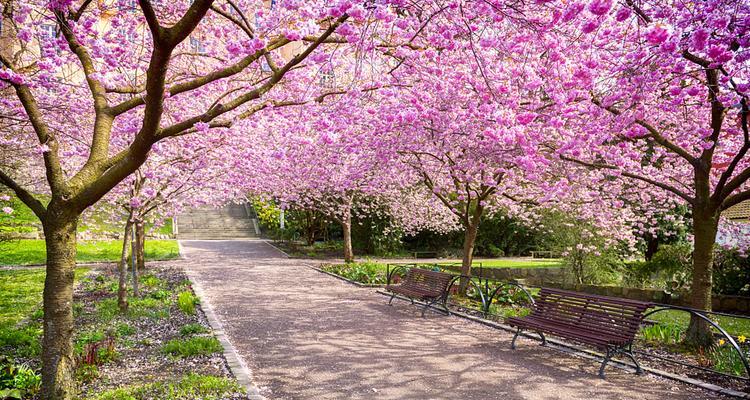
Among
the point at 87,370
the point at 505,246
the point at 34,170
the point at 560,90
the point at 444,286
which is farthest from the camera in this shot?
the point at 505,246

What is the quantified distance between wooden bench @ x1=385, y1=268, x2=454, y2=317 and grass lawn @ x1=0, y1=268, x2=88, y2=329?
668cm

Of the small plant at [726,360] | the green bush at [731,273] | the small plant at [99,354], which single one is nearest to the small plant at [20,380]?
the small plant at [99,354]

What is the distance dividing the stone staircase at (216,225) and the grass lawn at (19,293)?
1670cm

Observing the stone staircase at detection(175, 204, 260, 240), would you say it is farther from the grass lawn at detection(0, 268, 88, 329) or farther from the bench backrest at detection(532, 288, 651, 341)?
the bench backrest at detection(532, 288, 651, 341)

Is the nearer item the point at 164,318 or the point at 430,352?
the point at 430,352

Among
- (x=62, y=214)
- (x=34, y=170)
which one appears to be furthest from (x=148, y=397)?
(x=34, y=170)

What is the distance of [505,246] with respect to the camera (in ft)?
84.7

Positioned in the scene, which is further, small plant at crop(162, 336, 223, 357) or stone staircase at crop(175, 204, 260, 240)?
stone staircase at crop(175, 204, 260, 240)

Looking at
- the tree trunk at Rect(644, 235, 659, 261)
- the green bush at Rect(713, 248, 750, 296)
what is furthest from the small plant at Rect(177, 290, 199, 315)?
the tree trunk at Rect(644, 235, 659, 261)

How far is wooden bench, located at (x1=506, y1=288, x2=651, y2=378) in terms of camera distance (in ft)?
18.9

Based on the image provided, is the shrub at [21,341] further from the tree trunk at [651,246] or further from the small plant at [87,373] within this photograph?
the tree trunk at [651,246]

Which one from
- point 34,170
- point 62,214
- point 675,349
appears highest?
point 34,170

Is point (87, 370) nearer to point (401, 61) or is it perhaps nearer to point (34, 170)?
point (401, 61)

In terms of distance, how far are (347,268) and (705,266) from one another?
1096 cm
